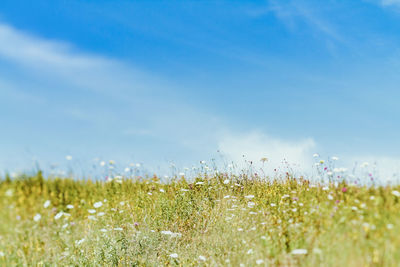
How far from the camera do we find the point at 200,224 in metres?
6.28

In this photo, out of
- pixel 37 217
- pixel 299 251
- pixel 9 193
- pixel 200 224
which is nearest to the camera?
pixel 299 251

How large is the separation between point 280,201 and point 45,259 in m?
3.73

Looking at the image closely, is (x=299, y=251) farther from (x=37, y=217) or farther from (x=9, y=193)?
(x=9, y=193)

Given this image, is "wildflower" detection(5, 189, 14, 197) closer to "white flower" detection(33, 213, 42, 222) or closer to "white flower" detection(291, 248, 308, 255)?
"white flower" detection(33, 213, 42, 222)

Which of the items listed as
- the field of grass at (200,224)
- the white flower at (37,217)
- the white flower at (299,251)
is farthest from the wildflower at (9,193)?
the white flower at (299,251)

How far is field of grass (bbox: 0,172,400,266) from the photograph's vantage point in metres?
4.02

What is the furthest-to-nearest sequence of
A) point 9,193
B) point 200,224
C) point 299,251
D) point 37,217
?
1. point 9,193
2. point 37,217
3. point 200,224
4. point 299,251

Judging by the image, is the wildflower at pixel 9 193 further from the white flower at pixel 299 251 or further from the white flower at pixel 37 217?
the white flower at pixel 299 251

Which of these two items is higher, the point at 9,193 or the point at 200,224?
the point at 9,193

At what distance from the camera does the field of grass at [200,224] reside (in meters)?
4.02

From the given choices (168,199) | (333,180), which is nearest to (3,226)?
(168,199)

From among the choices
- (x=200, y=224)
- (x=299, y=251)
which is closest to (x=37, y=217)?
(x=200, y=224)

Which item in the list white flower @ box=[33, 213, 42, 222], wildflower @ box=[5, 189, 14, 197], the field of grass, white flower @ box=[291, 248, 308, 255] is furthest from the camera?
wildflower @ box=[5, 189, 14, 197]

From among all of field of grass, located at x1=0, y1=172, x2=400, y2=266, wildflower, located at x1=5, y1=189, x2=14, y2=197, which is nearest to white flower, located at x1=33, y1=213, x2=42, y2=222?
field of grass, located at x1=0, y1=172, x2=400, y2=266
